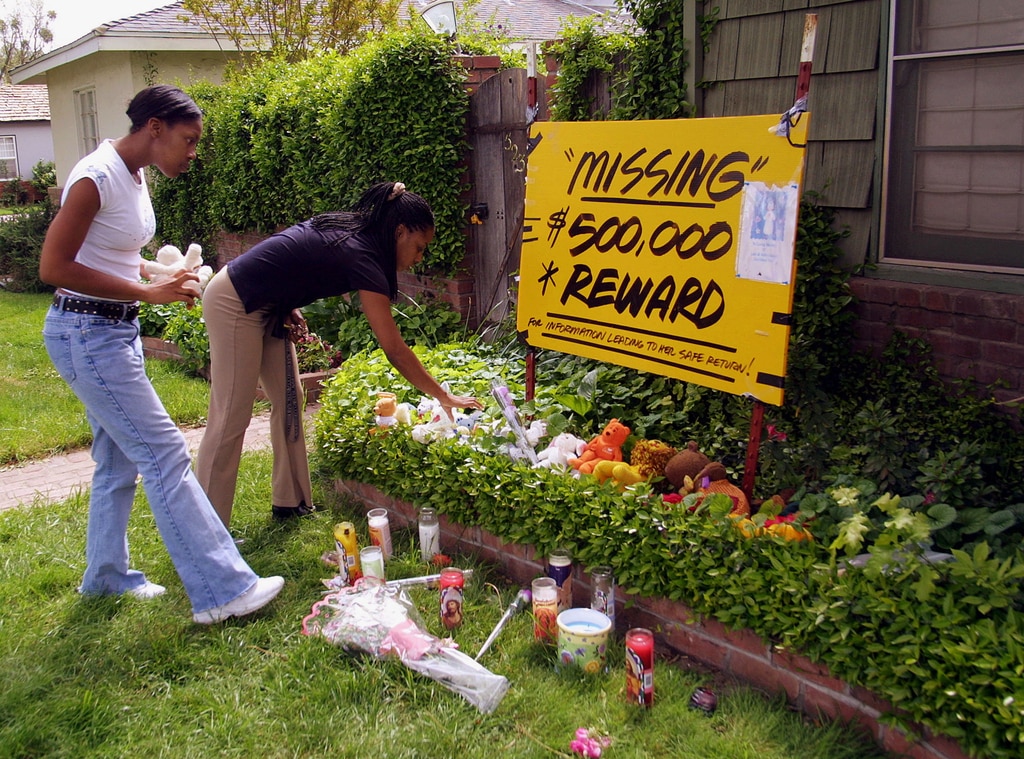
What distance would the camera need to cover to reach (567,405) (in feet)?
13.7

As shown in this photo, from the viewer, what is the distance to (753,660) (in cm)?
279

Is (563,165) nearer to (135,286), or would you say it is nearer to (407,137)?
(135,286)

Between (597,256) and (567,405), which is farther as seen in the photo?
(567,405)

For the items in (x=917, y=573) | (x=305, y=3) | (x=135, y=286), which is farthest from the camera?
(x=305, y=3)

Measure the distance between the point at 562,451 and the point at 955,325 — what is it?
1702 mm

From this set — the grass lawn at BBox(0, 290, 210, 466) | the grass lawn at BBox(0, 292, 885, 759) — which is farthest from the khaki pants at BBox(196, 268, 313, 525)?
the grass lawn at BBox(0, 290, 210, 466)

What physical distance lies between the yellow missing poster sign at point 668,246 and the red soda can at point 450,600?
1.16 m

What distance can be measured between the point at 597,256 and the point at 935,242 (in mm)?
1465

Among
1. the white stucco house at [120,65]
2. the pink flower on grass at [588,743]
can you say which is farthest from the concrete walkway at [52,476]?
the white stucco house at [120,65]

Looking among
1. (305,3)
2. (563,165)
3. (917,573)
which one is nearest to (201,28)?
(305,3)

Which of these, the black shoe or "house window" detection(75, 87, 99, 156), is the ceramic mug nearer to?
the black shoe

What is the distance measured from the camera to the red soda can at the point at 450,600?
3201 mm

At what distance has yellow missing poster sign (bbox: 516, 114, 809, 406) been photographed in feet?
10.2

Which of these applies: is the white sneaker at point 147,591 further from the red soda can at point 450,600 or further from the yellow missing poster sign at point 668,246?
the yellow missing poster sign at point 668,246
